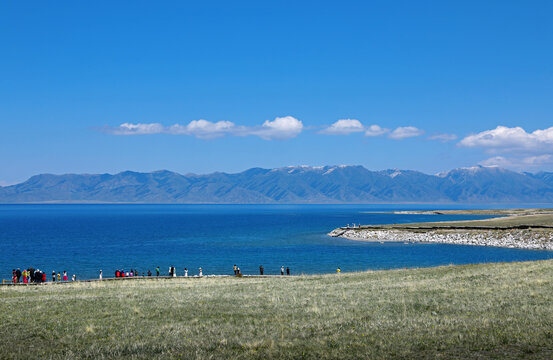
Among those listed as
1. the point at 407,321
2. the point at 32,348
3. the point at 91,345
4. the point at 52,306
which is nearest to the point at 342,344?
the point at 407,321

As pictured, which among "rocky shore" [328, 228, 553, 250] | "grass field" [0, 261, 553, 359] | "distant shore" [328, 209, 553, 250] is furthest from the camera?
"distant shore" [328, 209, 553, 250]

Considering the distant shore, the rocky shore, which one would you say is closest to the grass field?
the rocky shore

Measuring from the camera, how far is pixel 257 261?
252 feet

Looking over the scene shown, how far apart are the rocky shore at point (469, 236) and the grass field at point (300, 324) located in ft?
221

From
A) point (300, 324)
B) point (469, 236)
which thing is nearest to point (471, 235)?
point (469, 236)

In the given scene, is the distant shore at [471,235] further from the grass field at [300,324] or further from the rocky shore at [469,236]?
the grass field at [300,324]

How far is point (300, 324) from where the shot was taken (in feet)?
59.0

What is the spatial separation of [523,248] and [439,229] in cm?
3052

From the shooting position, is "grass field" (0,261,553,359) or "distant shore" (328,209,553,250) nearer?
"grass field" (0,261,553,359)

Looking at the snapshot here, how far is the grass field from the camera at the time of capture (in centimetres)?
1416

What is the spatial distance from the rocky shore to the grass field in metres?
67.5

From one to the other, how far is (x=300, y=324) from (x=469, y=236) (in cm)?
9282

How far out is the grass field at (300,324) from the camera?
14.2 m

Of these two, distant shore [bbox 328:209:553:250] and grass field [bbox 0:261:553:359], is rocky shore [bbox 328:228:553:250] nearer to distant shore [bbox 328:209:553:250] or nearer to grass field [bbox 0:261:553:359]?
distant shore [bbox 328:209:553:250]
